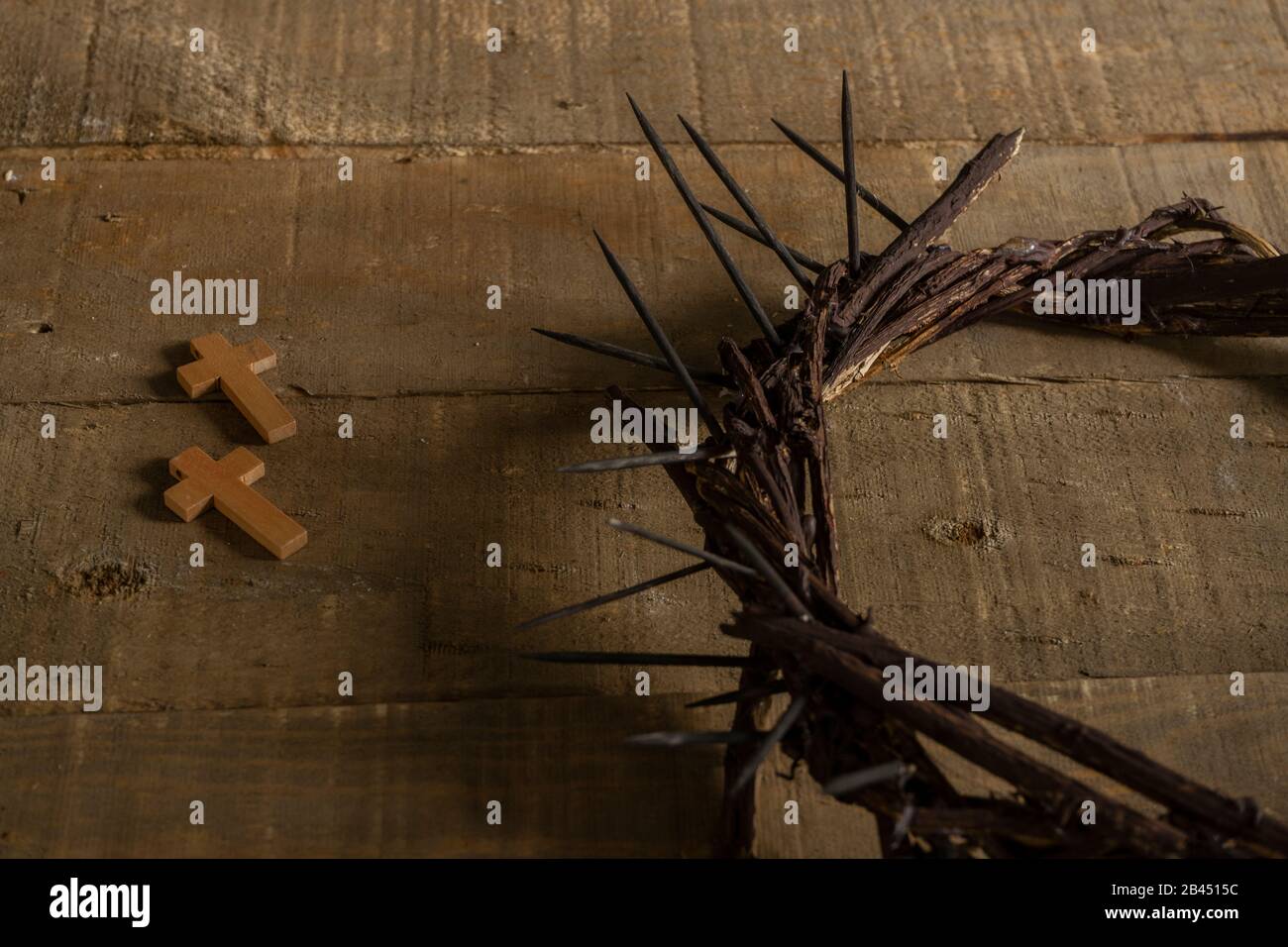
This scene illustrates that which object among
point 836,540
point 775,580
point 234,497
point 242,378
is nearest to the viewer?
A: point 775,580

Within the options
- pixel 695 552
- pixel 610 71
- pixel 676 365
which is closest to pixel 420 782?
pixel 695 552

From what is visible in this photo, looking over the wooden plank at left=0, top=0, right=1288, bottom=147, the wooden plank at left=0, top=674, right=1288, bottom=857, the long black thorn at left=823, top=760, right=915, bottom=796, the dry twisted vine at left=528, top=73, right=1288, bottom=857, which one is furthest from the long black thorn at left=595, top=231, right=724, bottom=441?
the wooden plank at left=0, top=0, right=1288, bottom=147

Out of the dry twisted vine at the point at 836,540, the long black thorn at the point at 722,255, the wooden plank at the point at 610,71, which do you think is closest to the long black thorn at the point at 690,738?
the dry twisted vine at the point at 836,540

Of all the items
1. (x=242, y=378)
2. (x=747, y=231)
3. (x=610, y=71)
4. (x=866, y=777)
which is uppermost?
(x=610, y=71)

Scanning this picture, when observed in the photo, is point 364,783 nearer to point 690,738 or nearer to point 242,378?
point 690,738

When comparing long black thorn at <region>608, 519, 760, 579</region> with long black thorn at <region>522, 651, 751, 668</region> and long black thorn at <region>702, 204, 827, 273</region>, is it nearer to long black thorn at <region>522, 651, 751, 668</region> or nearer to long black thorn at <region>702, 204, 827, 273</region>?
long black thorn at <region>522, 651, 751, 668</region>

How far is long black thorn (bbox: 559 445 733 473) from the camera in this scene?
1744mm

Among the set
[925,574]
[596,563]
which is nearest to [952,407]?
[925,574]

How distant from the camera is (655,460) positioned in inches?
71.2

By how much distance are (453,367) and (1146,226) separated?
3.92 ft

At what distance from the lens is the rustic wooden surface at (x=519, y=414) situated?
190 cm

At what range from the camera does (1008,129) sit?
2.80 meters

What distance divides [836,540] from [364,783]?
28.4 inches
